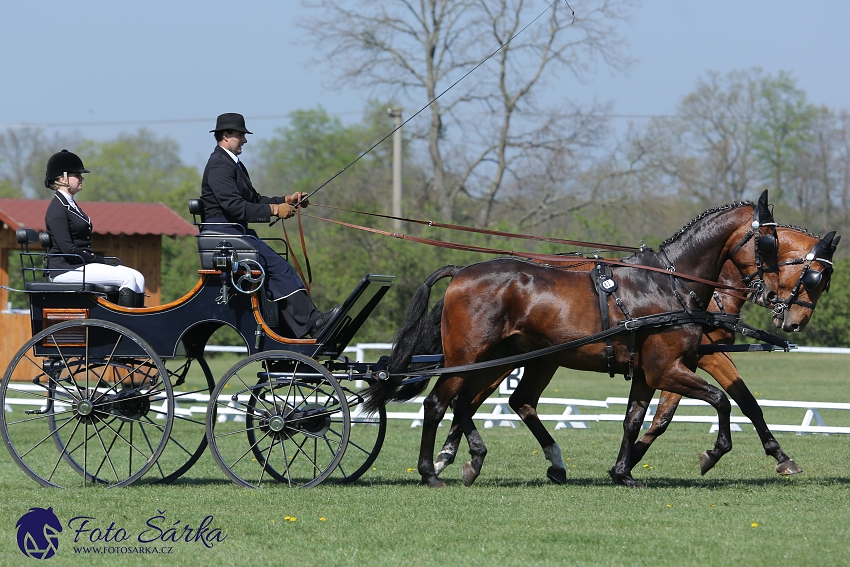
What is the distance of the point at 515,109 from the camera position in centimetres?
3134

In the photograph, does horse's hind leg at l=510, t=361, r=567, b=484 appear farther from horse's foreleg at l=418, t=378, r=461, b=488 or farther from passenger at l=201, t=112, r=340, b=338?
passenger at l=201, t=112, r=340, b=338

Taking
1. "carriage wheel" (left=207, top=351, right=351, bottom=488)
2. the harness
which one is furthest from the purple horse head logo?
the harness

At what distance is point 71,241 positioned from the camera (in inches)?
307

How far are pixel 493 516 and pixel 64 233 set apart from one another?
3.82 metres

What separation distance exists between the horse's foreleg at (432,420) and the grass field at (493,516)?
0.78 feet

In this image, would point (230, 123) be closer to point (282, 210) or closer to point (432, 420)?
point (282, 210)

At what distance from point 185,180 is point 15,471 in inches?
2110

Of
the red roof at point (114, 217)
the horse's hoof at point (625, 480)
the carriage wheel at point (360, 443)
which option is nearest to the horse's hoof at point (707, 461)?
the horse's hoof at point (625, 480)

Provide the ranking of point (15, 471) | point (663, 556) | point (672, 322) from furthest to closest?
point (15, 471) → point (672, 322) → point (663, 556)

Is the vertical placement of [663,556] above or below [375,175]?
below

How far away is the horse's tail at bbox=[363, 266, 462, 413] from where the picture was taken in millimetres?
7895

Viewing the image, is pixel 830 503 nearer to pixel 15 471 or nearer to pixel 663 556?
pixel 663 556

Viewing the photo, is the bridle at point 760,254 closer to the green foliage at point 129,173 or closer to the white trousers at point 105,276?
the white trousers at point 105,276

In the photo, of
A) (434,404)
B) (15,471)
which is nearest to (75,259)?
(15,471)
